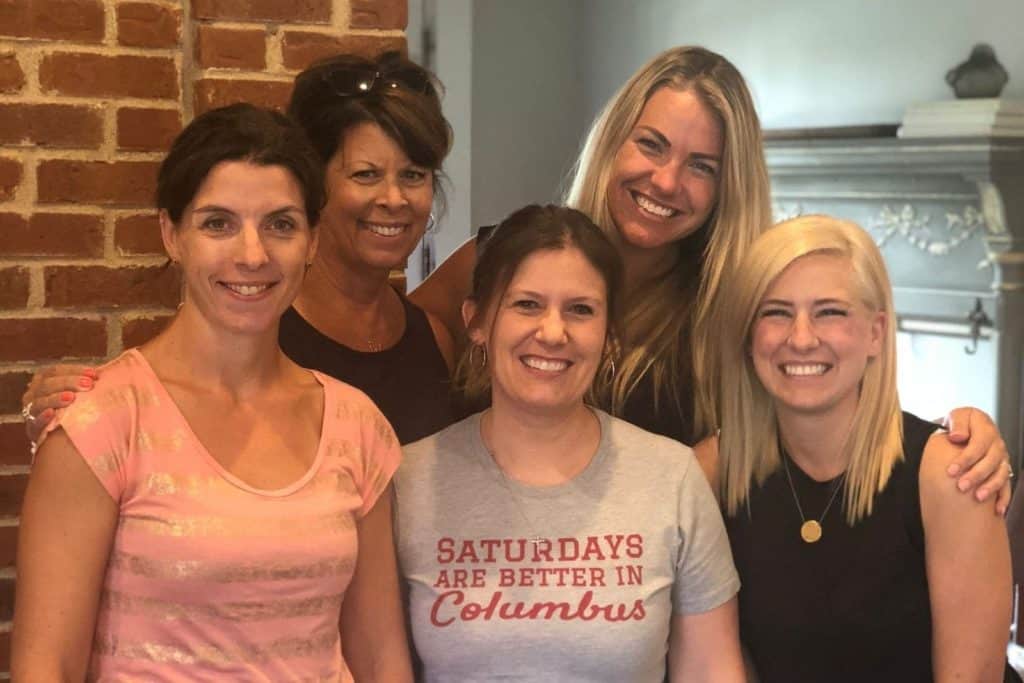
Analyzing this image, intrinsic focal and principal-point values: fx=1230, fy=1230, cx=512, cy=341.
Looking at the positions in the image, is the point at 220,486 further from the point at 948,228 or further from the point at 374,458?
the point at 948,228

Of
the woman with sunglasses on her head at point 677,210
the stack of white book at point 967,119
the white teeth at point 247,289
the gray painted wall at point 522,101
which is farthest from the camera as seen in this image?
the gray painted wall at point 522,101

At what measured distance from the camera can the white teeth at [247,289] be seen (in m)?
1.50

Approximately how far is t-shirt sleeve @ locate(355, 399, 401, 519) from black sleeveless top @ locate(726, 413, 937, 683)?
1.85ft

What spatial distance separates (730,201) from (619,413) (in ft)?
1.33

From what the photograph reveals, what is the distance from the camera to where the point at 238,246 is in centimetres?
149

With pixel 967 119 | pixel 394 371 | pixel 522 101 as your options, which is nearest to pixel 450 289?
pixel 394 371

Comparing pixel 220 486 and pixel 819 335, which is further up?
pixel 819 335

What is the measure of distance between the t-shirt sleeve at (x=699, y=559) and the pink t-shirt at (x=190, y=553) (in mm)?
472

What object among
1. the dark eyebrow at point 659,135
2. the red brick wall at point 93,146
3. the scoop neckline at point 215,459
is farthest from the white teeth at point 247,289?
the dark eyebrow at point 659,135

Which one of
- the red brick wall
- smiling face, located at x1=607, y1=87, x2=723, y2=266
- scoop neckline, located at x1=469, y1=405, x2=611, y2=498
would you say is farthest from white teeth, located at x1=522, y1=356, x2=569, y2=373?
the red brick wall

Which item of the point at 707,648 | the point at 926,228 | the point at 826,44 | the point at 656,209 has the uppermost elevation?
the point at 826,44

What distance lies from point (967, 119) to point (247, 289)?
314 cm

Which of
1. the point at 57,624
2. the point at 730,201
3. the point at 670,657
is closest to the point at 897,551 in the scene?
the point at 670,657

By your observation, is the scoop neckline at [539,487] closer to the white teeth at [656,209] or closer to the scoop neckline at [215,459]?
the scoop neckline at [215,459]
